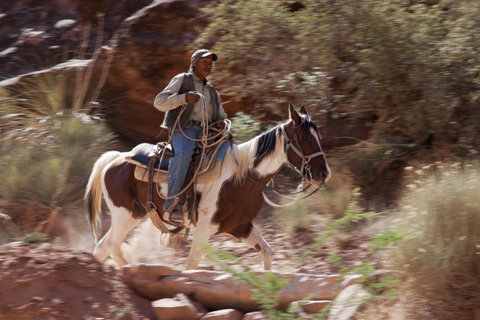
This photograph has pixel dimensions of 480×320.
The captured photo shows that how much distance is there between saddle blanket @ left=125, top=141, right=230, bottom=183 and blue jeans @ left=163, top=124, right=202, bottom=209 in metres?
0.19

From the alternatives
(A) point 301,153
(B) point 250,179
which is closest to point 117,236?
(B) point 250,179

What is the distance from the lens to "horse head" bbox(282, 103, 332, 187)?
4.72m

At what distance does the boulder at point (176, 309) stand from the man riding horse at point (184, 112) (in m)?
1.22

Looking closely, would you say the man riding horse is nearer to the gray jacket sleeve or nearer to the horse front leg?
the gray jacket sleeve

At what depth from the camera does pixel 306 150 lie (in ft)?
15.7

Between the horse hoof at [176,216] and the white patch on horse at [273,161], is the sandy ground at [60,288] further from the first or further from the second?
the white patch on horse at [273,161]

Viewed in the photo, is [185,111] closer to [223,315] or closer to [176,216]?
[176,216]

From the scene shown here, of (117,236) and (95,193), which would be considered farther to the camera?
(95,193)

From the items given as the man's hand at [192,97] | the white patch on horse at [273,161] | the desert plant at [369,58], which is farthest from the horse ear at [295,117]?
the desert plant at [369,58]

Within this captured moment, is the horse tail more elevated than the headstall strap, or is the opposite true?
the headstall strap

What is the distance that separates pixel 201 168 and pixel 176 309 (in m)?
1.69

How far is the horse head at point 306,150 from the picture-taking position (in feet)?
15.5

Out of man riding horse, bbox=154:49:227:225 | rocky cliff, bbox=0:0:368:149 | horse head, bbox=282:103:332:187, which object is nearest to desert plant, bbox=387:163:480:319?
horse head, bbox=282:103:332:187

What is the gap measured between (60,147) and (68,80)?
103 inches
